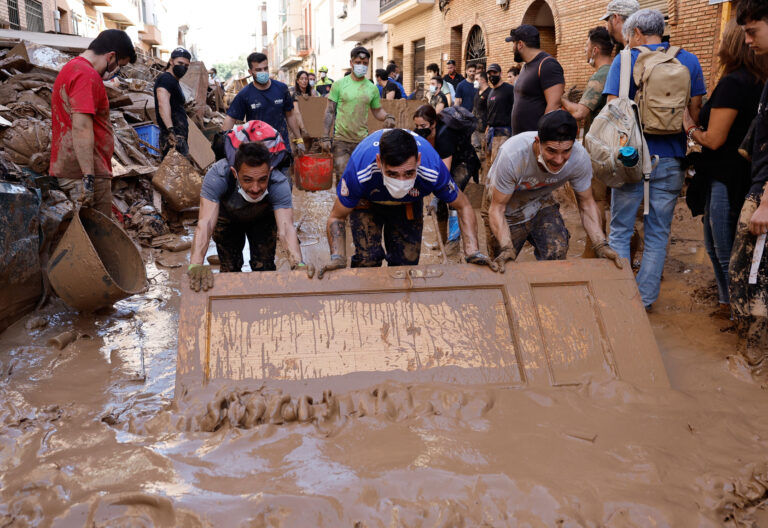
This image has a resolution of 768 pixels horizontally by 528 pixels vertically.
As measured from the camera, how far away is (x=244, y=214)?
350 centimetres

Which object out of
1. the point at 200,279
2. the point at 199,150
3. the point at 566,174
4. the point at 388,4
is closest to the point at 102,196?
the point at 200,279

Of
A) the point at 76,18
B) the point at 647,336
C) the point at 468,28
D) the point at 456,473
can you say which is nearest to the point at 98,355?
the point at 456,473

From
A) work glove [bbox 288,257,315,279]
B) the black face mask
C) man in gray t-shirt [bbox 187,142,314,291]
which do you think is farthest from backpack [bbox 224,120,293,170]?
the black face mask

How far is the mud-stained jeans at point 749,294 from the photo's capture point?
2.98 m

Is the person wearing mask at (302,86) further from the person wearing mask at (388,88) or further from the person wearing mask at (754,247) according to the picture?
the person wearing mask at (754,247)

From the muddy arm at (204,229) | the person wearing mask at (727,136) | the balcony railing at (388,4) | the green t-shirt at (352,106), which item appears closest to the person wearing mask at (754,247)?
the person wearing mask at (727,136)

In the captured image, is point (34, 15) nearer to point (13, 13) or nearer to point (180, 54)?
point (13, 13)

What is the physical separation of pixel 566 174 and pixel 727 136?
0.97 metres

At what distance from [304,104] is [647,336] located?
9.48m

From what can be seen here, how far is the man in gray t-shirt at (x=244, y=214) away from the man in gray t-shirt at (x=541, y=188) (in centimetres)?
113

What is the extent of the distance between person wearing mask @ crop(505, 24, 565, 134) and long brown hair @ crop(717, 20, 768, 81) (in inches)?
52.2

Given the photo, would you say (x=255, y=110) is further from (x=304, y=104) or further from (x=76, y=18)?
(x=76, y=18)

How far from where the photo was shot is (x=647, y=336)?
9.43 feet

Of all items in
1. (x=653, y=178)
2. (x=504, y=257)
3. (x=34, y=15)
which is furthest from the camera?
(x=34, y=15)
